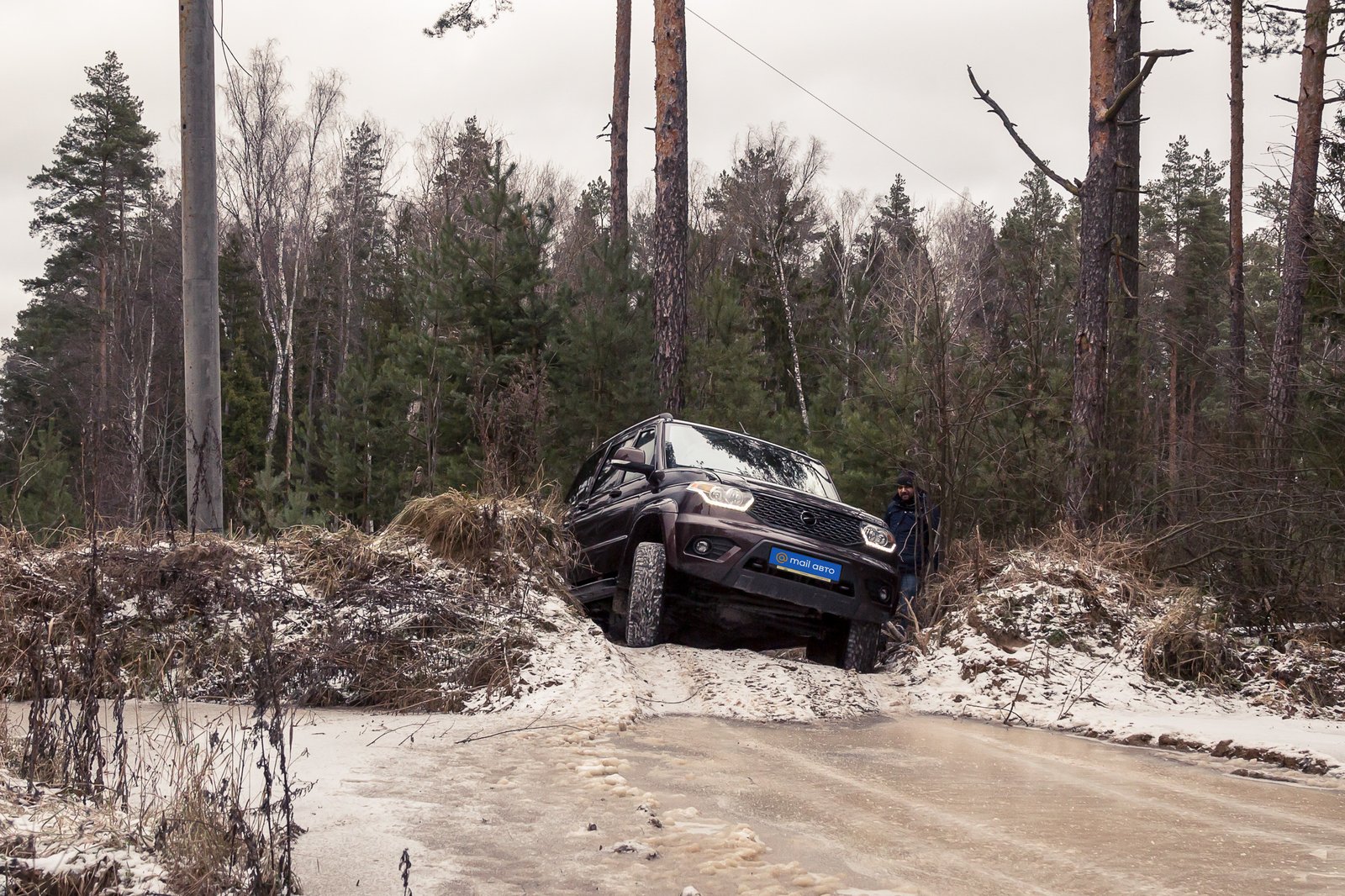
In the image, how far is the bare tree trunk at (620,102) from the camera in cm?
2384

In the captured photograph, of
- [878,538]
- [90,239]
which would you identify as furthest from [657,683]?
[90,239]

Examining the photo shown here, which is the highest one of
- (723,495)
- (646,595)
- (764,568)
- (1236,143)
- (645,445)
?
(1236,143)

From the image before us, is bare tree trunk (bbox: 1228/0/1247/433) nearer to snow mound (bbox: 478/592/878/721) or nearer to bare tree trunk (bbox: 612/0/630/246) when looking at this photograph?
bare tree trunk (bbox: 612/0/630/246)

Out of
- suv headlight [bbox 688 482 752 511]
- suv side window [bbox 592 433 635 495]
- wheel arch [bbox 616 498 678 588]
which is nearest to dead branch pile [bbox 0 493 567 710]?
wheel arch [bbox 616 498 678 588]

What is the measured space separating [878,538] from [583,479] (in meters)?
3.35

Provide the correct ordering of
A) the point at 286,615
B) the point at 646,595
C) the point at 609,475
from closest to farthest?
the point at 286,615 < the point at 646,595 < the point at 609,475

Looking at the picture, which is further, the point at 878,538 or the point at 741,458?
the point at 741,458

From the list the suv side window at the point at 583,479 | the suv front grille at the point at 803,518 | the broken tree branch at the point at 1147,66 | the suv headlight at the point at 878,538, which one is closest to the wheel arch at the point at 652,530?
the suv front grille at the point at 803,518

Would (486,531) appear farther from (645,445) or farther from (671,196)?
(671,196)

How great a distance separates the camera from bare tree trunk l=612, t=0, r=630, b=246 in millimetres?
23844

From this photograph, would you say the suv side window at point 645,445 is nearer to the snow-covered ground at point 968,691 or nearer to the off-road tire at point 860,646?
the snow-covered ground at point 968,691

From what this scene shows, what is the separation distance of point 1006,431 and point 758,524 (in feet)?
18.7

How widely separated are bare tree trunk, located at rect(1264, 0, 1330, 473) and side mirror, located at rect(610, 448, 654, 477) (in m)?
4.58

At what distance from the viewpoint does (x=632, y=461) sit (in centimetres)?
801
